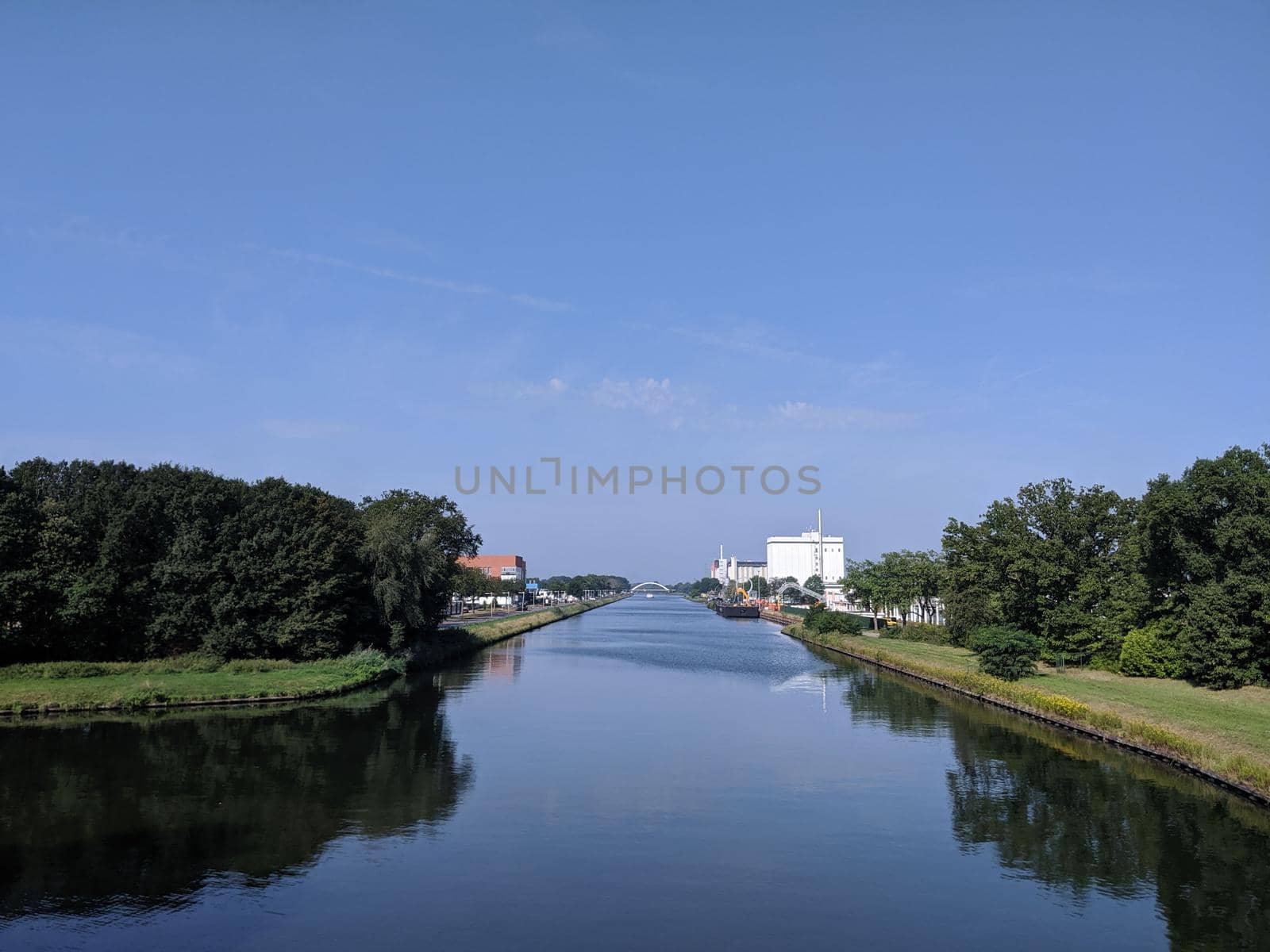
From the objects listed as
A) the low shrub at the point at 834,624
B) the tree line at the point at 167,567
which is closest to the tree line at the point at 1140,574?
the low shrub at the point at 834,624

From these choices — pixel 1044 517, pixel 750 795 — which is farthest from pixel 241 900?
pixel 1044 517

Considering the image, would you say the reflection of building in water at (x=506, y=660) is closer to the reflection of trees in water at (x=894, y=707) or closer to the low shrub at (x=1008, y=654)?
the reflection of trees in water at (x=894, y=707)

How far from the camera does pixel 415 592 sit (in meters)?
59.7

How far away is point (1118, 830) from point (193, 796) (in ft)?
78.3

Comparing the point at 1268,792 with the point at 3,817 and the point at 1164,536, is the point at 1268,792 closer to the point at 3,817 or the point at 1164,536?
the point at 1164,536

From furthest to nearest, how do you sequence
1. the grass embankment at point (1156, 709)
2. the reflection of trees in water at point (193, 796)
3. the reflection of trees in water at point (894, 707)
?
1. the reflection of trees in water at point (894, 707)
2. the grass embankment at point (1156, 709)
3. the reflection of trees in water at point (193, 796)

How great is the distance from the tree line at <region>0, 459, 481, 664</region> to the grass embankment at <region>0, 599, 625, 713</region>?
1658 mm

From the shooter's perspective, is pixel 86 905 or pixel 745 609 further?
pixel 745 609

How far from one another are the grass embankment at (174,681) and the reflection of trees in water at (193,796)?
3251 millimetres

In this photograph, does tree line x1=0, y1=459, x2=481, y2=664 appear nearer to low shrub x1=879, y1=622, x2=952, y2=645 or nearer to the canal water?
the canal water

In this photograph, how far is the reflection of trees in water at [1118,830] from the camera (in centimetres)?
1803

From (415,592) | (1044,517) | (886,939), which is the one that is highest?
(1044,517)

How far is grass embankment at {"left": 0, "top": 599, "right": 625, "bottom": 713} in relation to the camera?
132 feet

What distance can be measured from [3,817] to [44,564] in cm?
2571
